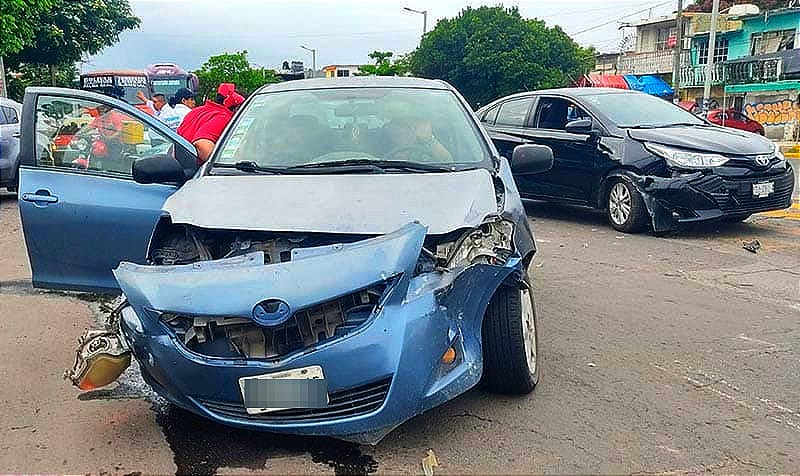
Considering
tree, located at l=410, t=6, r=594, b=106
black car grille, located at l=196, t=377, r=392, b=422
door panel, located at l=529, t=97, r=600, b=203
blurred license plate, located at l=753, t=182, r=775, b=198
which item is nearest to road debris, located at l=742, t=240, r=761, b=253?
blurred license plate, located at l=753, t=182, r=775, b=198

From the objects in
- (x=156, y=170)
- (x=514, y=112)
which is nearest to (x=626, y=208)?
(x=514, y=112)

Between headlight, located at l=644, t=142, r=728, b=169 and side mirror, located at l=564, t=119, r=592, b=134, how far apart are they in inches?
35.4

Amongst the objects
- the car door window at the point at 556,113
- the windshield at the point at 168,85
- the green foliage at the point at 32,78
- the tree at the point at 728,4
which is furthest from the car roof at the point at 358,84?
the tree at the point at 728,4

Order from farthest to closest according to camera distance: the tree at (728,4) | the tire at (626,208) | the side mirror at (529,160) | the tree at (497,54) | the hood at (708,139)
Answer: the tree at (728,4), the tree at (497,54), the tire at (626,208), the hood at (708,139), the side mirror at (529,160)

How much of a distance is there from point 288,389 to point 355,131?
2061 mm

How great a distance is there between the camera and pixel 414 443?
3.27m

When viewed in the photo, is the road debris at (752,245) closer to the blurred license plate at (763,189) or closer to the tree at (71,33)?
the blurred license plate at (763,189)

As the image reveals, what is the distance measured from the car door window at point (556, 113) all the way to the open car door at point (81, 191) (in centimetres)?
516

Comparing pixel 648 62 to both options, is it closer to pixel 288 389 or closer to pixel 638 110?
pixel 638 110

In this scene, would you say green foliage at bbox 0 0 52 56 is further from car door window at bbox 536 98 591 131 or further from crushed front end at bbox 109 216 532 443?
crushed front end at bbox 109 216 532 443

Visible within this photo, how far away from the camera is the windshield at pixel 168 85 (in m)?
25.9

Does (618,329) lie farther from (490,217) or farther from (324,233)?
(324,233)

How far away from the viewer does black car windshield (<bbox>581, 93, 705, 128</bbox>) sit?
8.44 meters

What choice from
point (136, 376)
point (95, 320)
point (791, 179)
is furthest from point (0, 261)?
point (791, 179)
